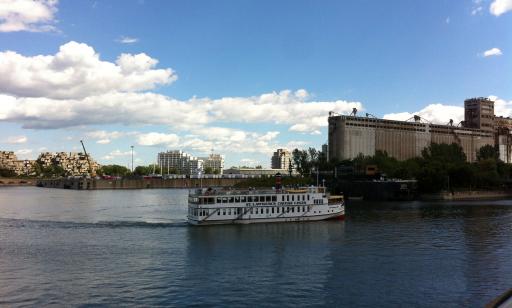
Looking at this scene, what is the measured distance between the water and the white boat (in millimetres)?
3741

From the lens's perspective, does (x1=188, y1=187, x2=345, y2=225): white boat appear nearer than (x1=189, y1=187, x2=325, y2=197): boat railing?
Yes

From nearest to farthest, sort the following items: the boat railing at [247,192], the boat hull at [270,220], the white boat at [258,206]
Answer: the boat hull at [270,220] < the white boat at [258,206] < the boat railing at [247,192]

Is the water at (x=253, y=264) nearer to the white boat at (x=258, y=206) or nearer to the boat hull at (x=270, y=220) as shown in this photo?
the boat hull at (x=270, y=220)

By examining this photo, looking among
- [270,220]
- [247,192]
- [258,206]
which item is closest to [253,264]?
[258,206]

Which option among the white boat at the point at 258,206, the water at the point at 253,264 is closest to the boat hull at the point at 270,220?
the white boat at the point at 258,206

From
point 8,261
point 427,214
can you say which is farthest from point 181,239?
point 427,214

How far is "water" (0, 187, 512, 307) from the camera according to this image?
50.0m

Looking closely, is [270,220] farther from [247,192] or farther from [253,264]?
[253,264]

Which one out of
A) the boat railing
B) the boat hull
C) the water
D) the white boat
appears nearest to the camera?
the water

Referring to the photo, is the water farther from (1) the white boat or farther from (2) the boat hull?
(1) the white boat

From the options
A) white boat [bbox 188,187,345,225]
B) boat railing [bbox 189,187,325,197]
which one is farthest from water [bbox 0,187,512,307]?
boat railing [bbox 189,187,325,197]

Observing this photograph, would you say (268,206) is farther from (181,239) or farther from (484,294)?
(484,294)

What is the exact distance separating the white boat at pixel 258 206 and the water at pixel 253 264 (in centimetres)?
374

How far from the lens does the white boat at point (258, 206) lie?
105m
